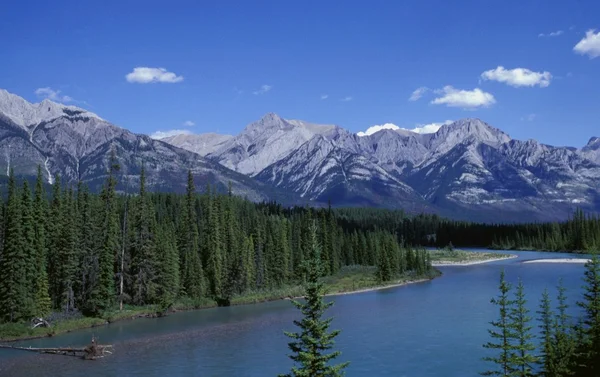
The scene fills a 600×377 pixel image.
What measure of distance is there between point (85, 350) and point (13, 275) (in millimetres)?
23395

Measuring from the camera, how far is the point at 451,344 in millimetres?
69125

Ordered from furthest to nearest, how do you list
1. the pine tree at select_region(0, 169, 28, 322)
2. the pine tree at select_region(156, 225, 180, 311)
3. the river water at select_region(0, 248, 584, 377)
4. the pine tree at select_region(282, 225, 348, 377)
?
the pine tree at select_region(156, 225, 180, 311), the pine tree at select_region(0, 169, 28, 322), the river water at select_region(0, 248, 584, 377), the pine tree at select_region(282, 225, 348, 377)

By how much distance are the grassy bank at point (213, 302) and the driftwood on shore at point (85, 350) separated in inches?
363

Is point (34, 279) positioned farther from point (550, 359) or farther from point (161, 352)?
point (550, 359)

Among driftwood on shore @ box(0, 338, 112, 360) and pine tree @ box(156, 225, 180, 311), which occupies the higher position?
pine tree @ box(156, 225, 180, 311)

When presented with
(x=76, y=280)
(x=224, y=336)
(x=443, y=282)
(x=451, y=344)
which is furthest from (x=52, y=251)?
(x=443, y=282)

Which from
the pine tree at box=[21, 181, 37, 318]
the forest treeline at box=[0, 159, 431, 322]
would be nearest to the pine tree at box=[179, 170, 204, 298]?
the forest treeline at box=[0, 159, 431, 322]

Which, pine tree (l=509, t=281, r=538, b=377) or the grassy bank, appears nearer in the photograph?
pine tree (l=509, t=281, r=538, b=377)

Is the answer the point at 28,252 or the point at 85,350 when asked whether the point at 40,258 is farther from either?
the point at 85,350

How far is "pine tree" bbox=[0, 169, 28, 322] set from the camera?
265 feet

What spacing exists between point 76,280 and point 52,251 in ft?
22.8

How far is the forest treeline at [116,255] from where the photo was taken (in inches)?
3371

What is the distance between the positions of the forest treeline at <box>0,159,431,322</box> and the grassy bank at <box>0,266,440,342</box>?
7.28 ft

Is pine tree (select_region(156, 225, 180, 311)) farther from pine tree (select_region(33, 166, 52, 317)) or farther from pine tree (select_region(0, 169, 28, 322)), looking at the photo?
pine tree (select_region(0, 169, 28, 322))
